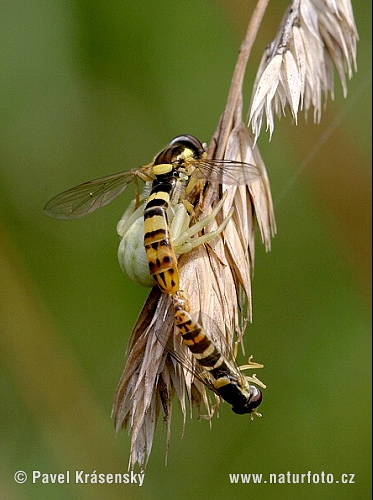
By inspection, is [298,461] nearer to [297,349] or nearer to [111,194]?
[297,349]

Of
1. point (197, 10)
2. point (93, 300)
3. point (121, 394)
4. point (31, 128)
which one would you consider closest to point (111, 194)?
point (121, 394)

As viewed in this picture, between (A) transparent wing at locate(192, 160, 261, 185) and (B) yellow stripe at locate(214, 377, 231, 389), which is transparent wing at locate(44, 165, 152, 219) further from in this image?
(B) yellow stripe at locate(214, 377, 231, 389)

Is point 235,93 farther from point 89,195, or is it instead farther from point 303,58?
point 89,195

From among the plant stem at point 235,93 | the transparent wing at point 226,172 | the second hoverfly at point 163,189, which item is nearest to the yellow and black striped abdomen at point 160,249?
the second hoverfly at point 163,189

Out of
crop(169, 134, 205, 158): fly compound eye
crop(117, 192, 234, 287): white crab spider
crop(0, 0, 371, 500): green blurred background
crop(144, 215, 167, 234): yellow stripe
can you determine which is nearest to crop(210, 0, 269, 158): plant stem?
crop(169, 134, 205, 158): fly compound eye

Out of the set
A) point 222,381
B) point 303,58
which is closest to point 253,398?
point 222,381

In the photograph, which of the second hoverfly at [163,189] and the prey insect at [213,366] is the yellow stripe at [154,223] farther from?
the prey insect at [213,366]
